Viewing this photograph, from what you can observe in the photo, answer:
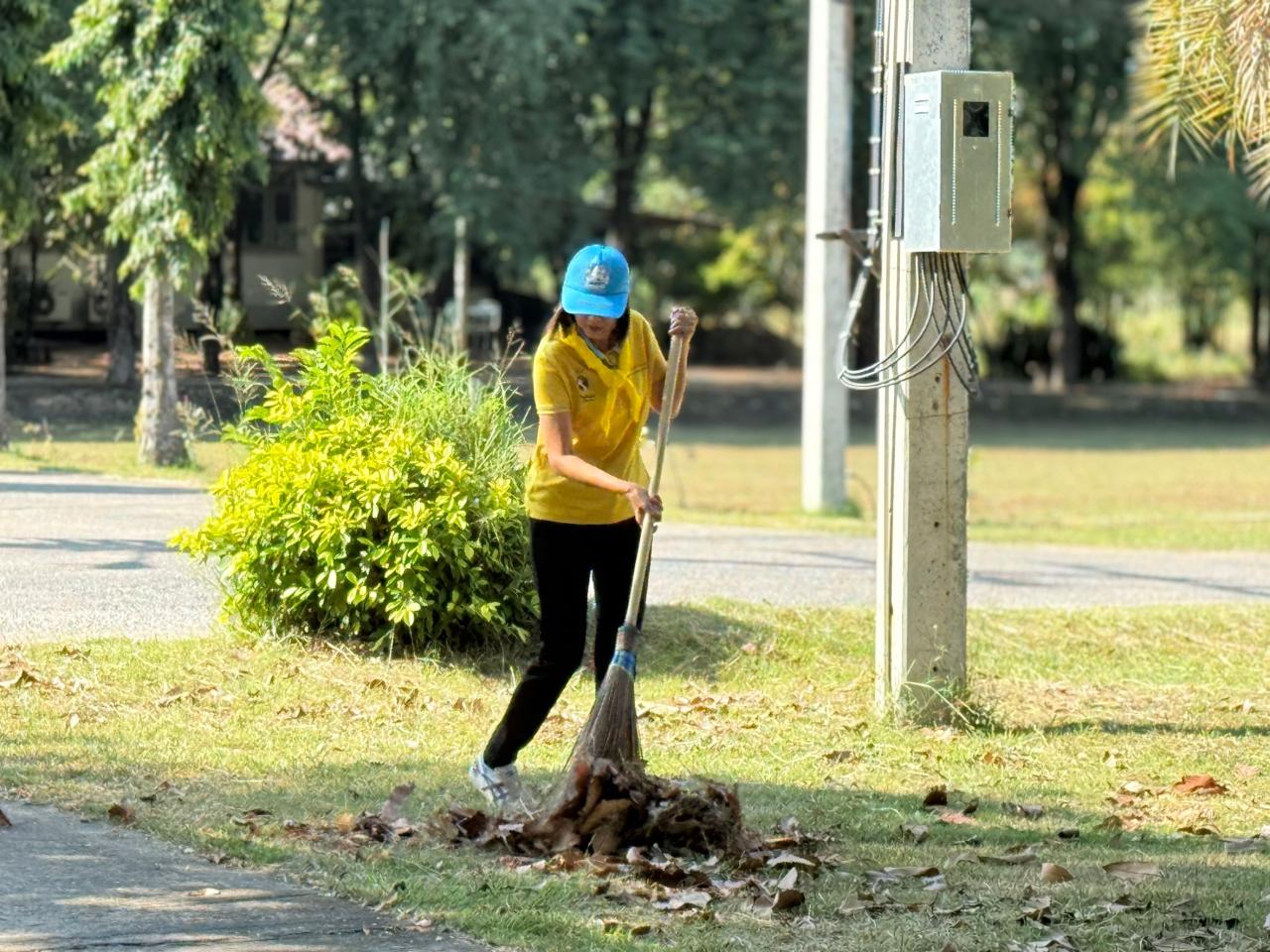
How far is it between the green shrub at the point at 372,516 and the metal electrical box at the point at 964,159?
240cm

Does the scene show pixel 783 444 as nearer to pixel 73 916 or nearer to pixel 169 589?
pixel 169 589

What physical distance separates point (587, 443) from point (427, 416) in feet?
10.6

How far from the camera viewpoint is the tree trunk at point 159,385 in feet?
61.9

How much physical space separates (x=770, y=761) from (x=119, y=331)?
18.9 m

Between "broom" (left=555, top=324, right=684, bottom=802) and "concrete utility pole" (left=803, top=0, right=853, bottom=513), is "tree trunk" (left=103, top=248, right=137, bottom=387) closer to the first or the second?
"concrete utility pole" (left=803, top=0, right=853, bottom=513)

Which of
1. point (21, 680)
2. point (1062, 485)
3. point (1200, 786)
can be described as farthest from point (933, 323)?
point (1062, 485)

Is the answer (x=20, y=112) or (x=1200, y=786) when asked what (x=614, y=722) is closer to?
(x=1200, y=786)

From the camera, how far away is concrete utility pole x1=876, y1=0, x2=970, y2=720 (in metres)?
8.40

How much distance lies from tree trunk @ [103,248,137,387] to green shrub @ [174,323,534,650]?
49.0ft


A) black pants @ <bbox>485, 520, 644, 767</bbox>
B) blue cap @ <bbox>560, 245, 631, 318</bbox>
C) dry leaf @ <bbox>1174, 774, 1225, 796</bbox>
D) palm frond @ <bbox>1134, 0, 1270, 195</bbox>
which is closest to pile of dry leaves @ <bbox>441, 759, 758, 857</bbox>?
black pants @ <bbox>485, 520, 644, 767</bbox>

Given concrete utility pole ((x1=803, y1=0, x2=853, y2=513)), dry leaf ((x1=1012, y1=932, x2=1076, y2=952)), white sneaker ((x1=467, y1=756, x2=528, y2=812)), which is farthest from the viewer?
concrete utility pole ((x1=803, y1=0, x2=853, y2=513))

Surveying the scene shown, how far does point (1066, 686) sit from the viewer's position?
9.66 m

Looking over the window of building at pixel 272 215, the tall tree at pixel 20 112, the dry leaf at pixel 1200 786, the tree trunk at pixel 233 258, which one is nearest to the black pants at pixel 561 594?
the dry leaf at pixel 1200 786

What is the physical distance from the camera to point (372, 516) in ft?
29.5
